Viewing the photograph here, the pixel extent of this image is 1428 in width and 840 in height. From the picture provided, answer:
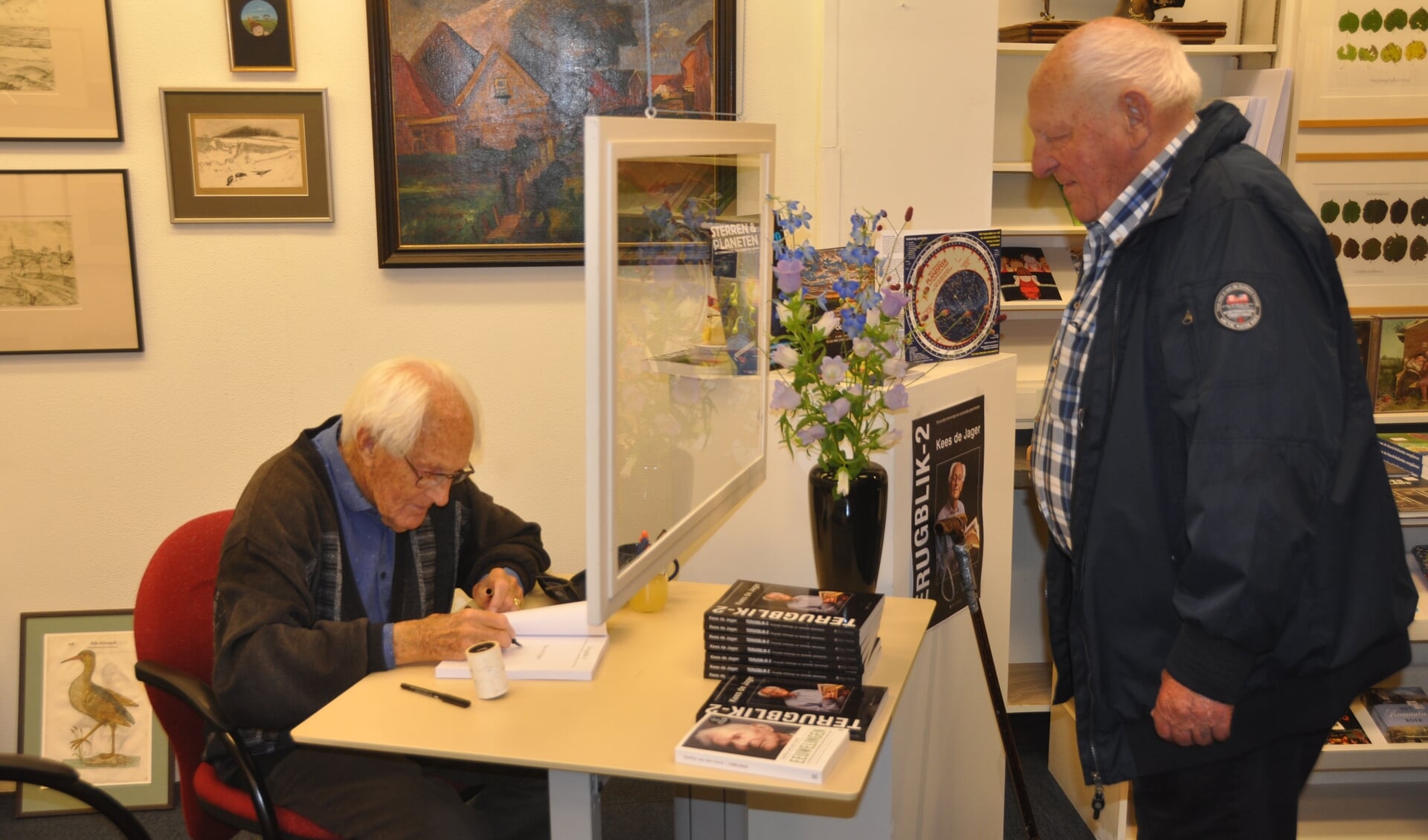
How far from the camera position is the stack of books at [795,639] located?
5.90ft

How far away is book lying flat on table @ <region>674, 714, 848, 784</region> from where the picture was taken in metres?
1.54

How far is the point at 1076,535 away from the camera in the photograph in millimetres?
1873

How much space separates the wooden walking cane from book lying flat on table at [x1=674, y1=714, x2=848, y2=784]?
2.68ft

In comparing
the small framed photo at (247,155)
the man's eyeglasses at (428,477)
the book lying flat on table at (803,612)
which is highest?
the small framed photo at (247,155)

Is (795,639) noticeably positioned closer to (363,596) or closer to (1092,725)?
(1092,725)

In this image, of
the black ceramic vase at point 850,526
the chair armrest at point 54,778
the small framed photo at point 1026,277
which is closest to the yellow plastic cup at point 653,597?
the black ceramic vase at point 850,526

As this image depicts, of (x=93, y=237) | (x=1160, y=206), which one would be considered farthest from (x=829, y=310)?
(x=93, y=237)

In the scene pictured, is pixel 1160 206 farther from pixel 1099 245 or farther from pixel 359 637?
pixel 359 637

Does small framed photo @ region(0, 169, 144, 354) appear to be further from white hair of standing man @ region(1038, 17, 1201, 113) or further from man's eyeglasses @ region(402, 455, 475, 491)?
white hair of standing man @ region(1038, 17, 1201, 113)

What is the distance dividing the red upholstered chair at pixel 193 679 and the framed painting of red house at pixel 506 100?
44.8 inches

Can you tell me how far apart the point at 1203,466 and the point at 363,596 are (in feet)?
4.79

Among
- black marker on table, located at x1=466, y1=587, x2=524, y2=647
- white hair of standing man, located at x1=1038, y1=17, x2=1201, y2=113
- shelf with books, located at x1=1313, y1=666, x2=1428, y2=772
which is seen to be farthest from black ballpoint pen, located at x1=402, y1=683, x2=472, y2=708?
shelf with books, located at x1=1313, y1=666, x2=1428, y2=772

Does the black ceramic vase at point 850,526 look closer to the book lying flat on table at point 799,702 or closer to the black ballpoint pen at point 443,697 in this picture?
the book lying flat on table at point 799,702

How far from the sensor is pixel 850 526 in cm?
212
